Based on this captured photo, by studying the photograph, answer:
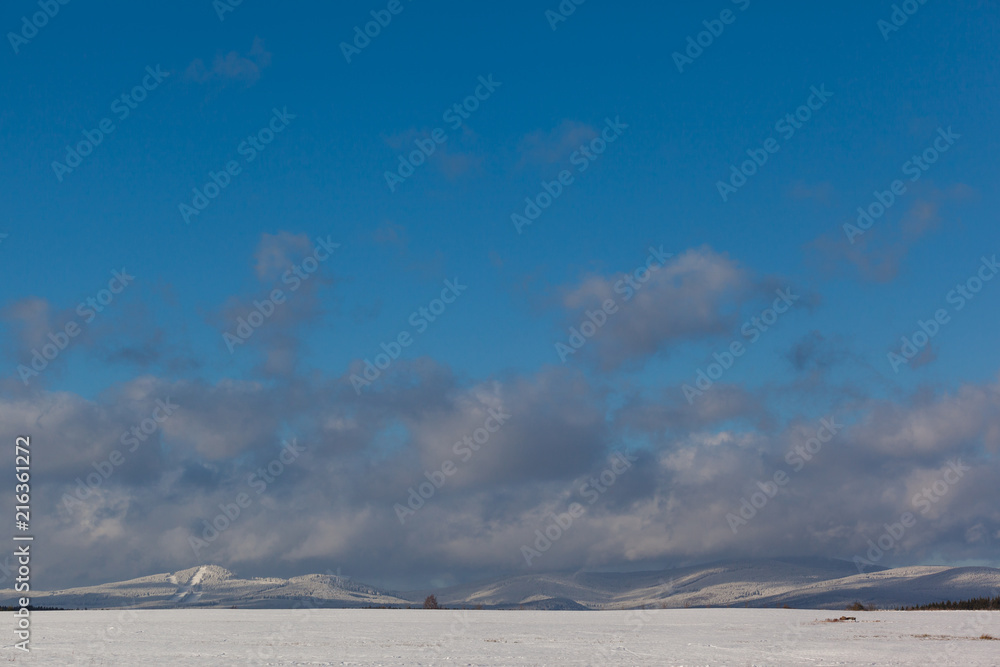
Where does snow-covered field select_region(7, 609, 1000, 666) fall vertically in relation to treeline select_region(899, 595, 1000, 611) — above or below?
below

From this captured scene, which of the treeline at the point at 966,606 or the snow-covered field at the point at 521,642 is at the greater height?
the treeline at the point at 966,606

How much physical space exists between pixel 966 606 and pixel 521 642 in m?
59.7

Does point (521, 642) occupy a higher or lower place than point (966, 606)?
lower

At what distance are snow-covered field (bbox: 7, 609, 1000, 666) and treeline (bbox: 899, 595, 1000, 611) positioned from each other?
18.3 meters

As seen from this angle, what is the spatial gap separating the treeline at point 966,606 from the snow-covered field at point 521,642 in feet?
60.0

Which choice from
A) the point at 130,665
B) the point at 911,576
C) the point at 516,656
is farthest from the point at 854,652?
the point at 911,576

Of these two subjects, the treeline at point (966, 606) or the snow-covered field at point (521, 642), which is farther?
the treeline at point (966, 606)

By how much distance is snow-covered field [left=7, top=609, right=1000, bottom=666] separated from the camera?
36.0 meters

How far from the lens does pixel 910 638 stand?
49.9 m

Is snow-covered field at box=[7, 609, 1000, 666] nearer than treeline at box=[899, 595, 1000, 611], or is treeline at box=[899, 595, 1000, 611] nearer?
snow-covered field at box=[7, 609, 1000, 666]

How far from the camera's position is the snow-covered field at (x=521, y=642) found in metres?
36.0

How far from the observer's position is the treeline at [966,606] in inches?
3258

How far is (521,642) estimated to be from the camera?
45.2 m

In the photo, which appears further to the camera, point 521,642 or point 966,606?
point 966,606
